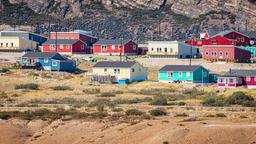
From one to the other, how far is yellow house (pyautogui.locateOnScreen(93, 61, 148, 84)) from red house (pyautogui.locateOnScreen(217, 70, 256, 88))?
438 inches

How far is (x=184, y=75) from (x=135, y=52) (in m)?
28.3

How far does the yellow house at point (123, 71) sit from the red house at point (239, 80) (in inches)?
438

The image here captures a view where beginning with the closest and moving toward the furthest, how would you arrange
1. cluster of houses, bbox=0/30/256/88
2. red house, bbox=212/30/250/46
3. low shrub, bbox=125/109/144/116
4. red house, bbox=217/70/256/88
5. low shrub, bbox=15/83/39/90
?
1. low shrub, bbox=125/109/144/116
2. low shrub, bbox=15/83/39/90
3. red house, bbox=217/70/256/88
4. cluster of houses, bbox=0/30/256/88
5. red house, bbox=212/30/250/46

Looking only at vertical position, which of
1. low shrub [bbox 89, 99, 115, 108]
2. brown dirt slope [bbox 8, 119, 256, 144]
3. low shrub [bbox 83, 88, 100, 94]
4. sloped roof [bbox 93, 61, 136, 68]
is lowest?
brown dirt slope [bbox 8, 119, 256, 144]

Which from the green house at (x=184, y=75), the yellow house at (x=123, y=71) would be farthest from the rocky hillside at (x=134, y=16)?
the green house at (x=184, y=75)

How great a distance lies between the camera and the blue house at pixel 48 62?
9694 centimetres

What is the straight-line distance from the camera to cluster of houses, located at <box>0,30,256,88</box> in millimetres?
87637

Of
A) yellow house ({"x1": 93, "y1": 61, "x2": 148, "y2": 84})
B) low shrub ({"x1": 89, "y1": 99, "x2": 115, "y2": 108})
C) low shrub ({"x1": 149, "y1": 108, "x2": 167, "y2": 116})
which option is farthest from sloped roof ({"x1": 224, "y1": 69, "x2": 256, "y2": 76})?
low shrub ({"x1": 149, "y1": 108, "x2": 167, "y2": 116})

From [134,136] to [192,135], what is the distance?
14.1 ft

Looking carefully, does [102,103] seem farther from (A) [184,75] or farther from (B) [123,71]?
(B) [123,71]

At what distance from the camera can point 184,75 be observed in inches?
3450

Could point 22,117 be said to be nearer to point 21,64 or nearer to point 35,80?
point 35,80

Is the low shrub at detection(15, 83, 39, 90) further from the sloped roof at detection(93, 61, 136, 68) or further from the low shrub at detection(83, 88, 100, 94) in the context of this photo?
the sloped roof at detection(93, 61, 136, 68)

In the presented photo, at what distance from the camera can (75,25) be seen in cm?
13950
